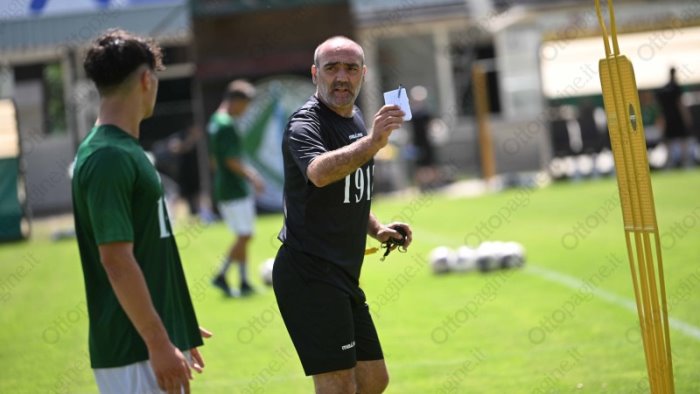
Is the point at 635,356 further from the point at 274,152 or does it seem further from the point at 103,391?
the point at 274,152

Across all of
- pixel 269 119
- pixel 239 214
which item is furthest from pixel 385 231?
pixel 269 119

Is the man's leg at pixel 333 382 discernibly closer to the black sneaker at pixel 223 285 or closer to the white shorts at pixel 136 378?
the white shorts at pixel 136 378

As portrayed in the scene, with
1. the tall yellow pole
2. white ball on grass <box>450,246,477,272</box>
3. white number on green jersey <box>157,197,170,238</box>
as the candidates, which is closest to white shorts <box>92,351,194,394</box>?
white number on green jersey <box>157,197,170,238</box>

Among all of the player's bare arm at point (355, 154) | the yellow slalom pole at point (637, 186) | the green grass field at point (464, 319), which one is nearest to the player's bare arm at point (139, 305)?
the player's bare arm at point (355, 154)

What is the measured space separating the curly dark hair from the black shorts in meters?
1.61

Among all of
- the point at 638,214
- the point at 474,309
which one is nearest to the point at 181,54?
the point at 474,309

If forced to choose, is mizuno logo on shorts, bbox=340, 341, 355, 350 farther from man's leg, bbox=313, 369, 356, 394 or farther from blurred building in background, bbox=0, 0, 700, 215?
blurred building in background, bbox=0, 0, 700, 215

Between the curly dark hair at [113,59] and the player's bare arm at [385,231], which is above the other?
the curly dark hair at [113,59]

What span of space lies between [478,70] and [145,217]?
2652 centimetres

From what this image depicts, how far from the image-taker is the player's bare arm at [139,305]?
4.54m

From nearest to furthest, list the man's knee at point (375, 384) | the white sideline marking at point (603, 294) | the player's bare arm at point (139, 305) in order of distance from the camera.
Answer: the player's bare arm at point (139, 305), the man's knee at point (375, 384), the white sideline marking at point (603, 294)

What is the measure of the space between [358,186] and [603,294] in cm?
721

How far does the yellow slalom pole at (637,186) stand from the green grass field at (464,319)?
1.96 meters

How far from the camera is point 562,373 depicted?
8820mm
